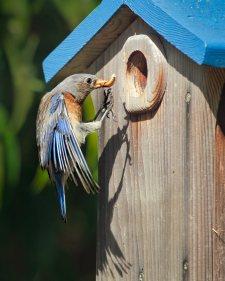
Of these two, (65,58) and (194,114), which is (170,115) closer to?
(194,114)

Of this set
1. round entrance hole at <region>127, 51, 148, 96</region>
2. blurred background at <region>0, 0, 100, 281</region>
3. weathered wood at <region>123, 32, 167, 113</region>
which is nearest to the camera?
weathered wood at <region>123, 32, 167, 113</region>

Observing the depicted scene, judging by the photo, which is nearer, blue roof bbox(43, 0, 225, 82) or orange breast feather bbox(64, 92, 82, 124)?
blue roof bbox(43, 0, 225, 82)

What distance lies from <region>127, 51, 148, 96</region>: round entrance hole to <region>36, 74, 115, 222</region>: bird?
0.23 ft

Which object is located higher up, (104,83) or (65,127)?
(104,83)

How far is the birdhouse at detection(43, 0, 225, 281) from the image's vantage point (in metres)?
3.99

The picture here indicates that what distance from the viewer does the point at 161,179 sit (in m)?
4.27

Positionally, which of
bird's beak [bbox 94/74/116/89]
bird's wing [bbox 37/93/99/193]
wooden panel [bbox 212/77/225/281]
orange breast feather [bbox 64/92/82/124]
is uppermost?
bird's beak [bbox 94/74/116/89]

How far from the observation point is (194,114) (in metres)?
4.07

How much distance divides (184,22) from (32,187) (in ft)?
9.41

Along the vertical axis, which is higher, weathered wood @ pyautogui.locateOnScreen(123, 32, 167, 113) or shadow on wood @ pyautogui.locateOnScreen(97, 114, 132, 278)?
weathered wood @ pyautogui.locateOnScreen(123, 32, 167, 113)

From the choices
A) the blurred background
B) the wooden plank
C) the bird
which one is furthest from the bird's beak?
the blurred background

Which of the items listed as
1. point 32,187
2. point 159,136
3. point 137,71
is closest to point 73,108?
point 137,71

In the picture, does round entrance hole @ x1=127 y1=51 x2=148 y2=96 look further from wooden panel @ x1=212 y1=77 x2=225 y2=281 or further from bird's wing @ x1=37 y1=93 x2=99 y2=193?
wooden panel @ x1=212 y1=77 x2=225 y2=281

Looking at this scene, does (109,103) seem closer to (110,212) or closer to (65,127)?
(65,127)
